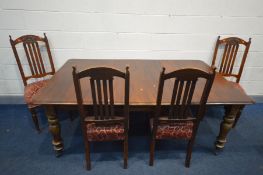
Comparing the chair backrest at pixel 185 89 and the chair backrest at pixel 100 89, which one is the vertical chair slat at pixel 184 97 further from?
the chair backrest at pixel 100 89

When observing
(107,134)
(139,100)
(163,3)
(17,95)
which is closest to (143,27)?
(163,3)

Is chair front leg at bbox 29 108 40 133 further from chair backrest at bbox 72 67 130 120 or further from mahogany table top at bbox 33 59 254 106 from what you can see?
chair backrest at bbox 72 67 130 120

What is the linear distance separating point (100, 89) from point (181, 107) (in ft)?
2.06

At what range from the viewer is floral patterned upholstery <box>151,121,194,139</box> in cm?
154

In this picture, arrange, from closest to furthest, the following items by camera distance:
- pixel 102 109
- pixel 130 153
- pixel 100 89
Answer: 1. pixel 100 89
2. pixel 102 109
3. pixel 130 153

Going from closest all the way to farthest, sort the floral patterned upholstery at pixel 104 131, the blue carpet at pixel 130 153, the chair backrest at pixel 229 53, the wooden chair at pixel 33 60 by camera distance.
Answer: the floral patterned upholstery at pixel 104 131
the blue carpet at pixel 130 153
the wooden chair at pixel 33 60
the chair backrest at pixel 229 53

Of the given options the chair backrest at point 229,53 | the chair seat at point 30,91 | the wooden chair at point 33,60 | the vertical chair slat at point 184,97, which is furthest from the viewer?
the chair backrest at point 229,53

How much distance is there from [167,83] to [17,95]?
2.17 m

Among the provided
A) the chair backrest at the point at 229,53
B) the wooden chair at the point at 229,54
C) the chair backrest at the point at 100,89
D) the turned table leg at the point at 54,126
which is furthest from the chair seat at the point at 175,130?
the chair backrest at the point at 229,53

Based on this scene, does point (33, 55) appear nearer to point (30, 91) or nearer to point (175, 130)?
point (30, 91)

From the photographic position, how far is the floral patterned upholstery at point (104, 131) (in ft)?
4.91

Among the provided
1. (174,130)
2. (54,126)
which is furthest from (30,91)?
(174,130)

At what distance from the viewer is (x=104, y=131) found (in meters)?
1.50

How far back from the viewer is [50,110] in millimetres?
1457
